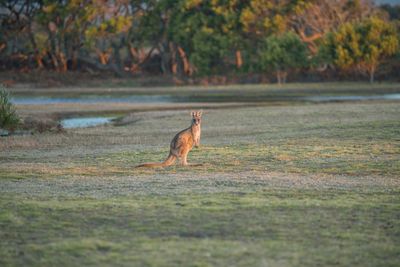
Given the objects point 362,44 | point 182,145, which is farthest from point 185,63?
point 182,145

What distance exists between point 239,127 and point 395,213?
19.9 metres

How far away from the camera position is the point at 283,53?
8581 centimetres

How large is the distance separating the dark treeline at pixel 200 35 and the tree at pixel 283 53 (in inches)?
4.3

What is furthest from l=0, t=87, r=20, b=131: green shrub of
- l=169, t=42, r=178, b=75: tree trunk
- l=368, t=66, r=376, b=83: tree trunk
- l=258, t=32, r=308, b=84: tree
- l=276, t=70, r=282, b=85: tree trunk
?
l=169, t=42, r=178, b=75: tree trunk

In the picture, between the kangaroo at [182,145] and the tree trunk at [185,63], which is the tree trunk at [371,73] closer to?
the tree trunk at [185,63]

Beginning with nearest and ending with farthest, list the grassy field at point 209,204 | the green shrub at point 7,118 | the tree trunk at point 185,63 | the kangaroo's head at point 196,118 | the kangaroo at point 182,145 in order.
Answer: the grassy field at point 209,204, the kangaroo at point 182,145, the kangaroo's head at point 196,118, the green shrub at point 7,118, the tree trunk at point 185,63

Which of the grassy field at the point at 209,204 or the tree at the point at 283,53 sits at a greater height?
the tree at the point at 283,53

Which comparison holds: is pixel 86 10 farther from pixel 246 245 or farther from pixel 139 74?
pixel 246 245

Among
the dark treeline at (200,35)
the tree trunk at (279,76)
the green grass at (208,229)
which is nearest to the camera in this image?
the green grass at (208,229)

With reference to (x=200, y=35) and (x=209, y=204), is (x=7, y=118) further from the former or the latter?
(x=200, y=35)

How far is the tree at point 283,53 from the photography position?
8612 centimetres

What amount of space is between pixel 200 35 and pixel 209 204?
269ft

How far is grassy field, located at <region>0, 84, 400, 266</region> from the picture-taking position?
10.4 metres

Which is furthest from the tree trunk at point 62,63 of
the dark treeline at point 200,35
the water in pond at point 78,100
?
the water in pond at point 78,100
